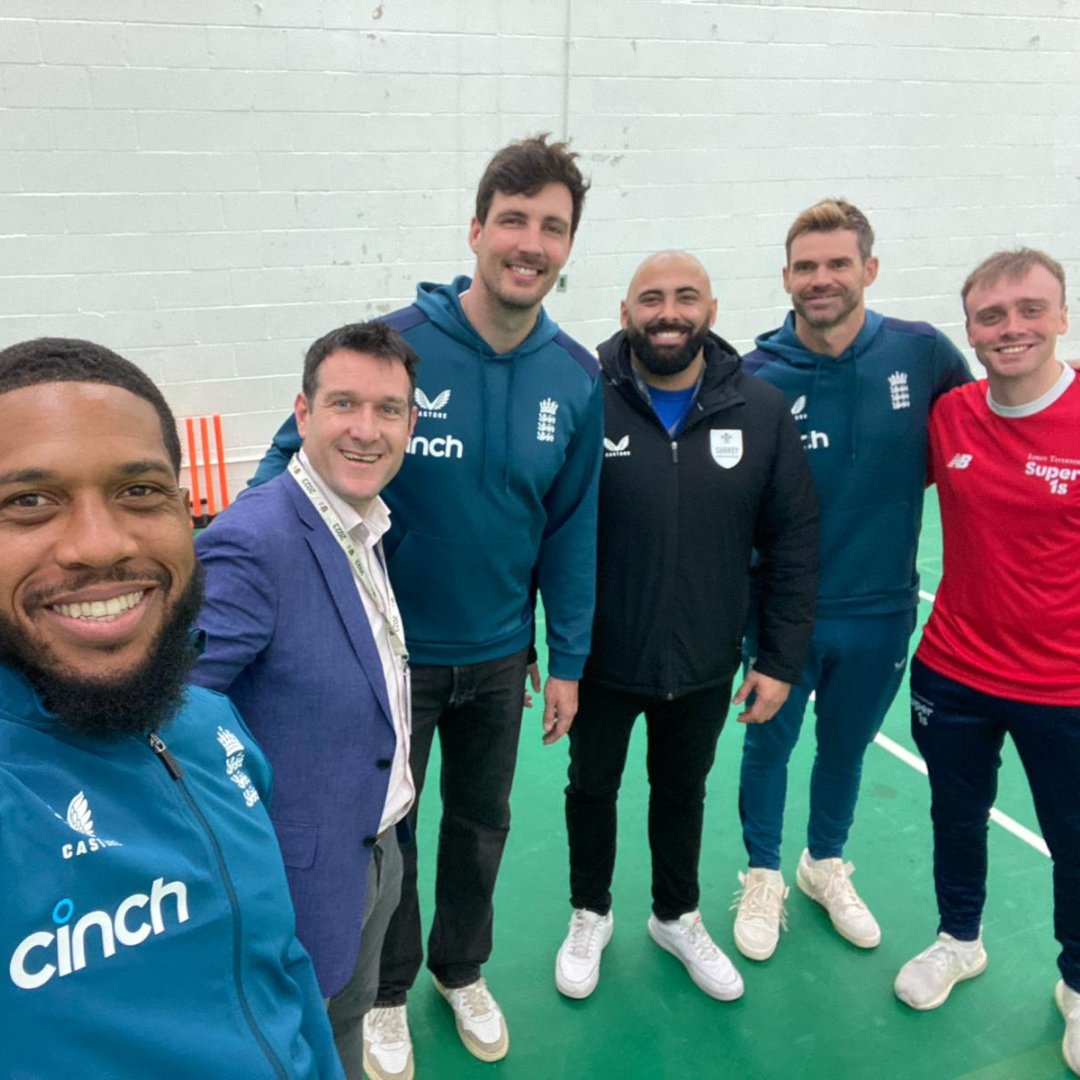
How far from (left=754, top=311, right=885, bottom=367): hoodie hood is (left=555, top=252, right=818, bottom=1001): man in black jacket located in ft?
0.75

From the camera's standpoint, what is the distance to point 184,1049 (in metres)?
0.90

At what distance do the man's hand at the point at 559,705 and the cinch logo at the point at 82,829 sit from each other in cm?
140

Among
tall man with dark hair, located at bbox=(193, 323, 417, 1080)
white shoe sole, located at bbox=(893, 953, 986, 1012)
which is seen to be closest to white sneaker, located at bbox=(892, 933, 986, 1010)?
white shoe sole, located at bbox=(893, 953, 986, 1012)

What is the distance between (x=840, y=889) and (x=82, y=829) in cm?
236

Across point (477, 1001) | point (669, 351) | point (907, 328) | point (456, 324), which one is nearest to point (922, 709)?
point (907, 328)

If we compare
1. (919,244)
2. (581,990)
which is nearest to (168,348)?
(581,990)

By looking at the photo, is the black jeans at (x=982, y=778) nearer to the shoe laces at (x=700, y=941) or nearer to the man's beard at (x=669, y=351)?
the shoe laces at (x=700, y=941)

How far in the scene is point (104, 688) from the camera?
2.96 ft

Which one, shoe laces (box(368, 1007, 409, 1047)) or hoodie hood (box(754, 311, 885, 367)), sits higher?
hoodie hood (box(754, 311, 885, 367))

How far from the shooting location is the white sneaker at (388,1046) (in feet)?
7.10

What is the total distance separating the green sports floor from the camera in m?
2.22

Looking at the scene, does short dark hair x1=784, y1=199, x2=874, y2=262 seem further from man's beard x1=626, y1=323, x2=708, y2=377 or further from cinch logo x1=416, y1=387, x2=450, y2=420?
cinch logo x1=416, y1=387, x2=450, y2=420

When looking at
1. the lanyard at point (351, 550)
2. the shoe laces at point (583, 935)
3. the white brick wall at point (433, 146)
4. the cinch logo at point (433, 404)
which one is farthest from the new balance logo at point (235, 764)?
the white brick wall at point (433, 146)

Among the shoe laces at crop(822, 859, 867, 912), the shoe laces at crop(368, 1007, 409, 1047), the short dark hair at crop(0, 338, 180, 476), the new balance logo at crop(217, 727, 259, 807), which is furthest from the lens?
the shoe laces at crop(822, 859, 867, 912)
